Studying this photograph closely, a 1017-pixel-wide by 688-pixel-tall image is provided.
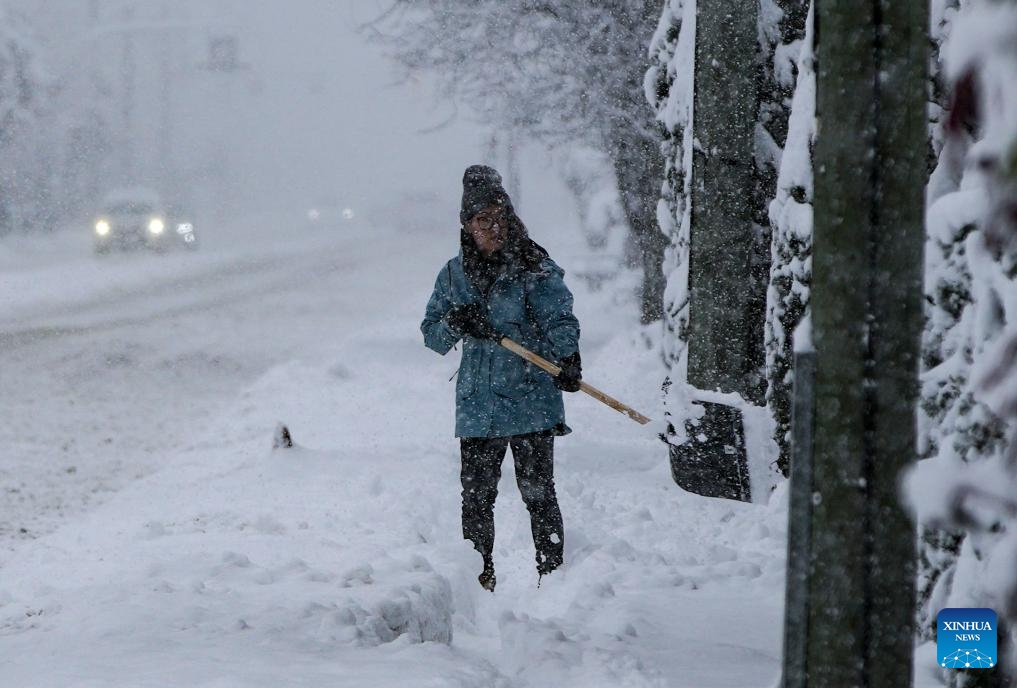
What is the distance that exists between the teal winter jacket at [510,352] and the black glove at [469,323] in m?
0.05

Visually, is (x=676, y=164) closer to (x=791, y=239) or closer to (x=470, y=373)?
(x=791, y=239)

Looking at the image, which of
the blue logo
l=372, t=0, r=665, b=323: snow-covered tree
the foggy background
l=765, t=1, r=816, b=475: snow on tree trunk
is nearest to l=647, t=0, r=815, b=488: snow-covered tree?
l=765, t=1, r=816, b=475: snow on tree trunk

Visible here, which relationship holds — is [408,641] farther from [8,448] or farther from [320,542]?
[8,448]

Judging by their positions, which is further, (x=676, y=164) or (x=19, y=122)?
(x=19, y=122)

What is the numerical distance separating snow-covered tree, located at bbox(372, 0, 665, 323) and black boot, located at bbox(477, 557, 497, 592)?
5.98m

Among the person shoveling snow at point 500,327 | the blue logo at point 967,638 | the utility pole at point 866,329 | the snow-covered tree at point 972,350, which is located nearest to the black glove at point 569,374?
the person shoveling snow at point 500,327

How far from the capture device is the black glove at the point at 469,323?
459cm

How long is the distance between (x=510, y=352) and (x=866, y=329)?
3.20 m

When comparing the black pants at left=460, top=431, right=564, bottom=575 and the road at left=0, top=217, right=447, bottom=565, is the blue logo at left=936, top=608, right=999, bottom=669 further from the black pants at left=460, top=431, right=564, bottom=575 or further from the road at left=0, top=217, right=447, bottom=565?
the road at left=0, top=217, right=447, bottom=565

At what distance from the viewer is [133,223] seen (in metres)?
26.4

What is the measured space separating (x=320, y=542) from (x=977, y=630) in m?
4.01

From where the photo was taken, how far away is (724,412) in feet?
19.1

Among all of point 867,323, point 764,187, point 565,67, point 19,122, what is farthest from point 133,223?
point 867,323

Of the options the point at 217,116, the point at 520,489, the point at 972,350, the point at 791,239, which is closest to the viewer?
the point at 972,350
